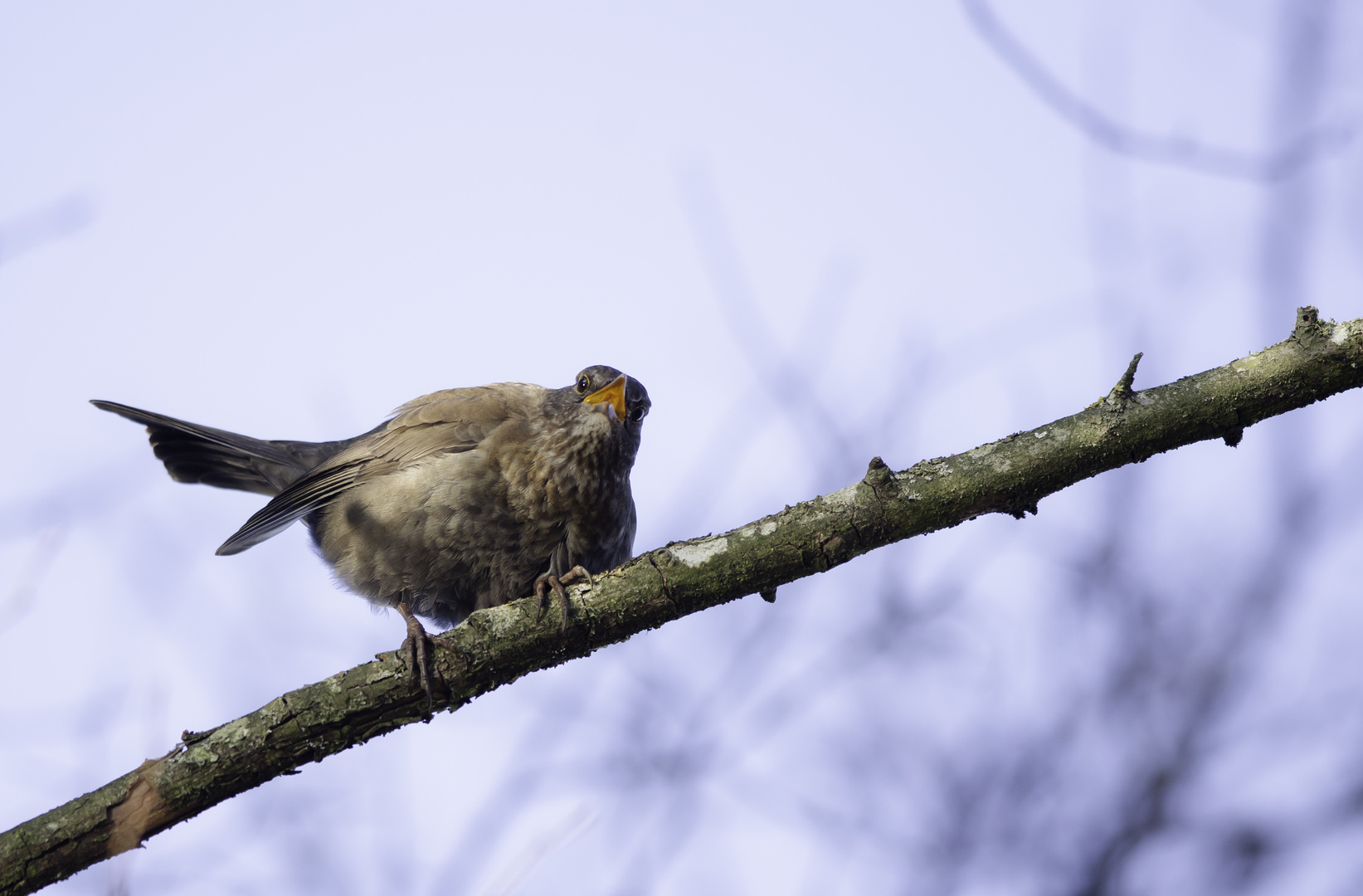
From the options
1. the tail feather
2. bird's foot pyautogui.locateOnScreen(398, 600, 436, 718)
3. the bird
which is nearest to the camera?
bird's foot pyautogui.locateOnScreen(398, 600, 436, 718)

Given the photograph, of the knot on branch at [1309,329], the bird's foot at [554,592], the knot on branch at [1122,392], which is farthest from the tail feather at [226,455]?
the knot on branch at [1309,329]

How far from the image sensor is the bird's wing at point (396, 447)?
4723mm

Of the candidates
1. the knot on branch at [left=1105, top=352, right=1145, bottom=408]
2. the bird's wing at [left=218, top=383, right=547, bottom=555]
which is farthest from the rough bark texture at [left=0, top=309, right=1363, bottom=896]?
the bird's wing at [left=218, top=383, right=547, bottom=555]

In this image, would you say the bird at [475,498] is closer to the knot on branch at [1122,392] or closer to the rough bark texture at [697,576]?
the rough bark texture at [697,576]

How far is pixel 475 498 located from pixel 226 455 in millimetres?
1918

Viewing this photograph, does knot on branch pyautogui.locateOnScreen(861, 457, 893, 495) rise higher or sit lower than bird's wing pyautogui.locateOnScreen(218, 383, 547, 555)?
lower

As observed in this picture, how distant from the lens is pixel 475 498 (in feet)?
14.5

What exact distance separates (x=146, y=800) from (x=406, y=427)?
90.5 inches

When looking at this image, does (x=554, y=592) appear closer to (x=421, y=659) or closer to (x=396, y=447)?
(x=421, y=659)

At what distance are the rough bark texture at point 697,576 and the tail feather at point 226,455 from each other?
8.50 ft

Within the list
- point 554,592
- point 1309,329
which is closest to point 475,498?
point 554,592

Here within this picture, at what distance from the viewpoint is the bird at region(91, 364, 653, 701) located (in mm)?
4422

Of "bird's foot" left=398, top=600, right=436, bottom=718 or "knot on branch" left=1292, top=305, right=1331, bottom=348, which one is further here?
"bird's foot" left=398, top=600, right=436, bottom=718

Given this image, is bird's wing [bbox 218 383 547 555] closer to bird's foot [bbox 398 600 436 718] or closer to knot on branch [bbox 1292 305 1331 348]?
bird's foot [bbox 398 600 436 718]
